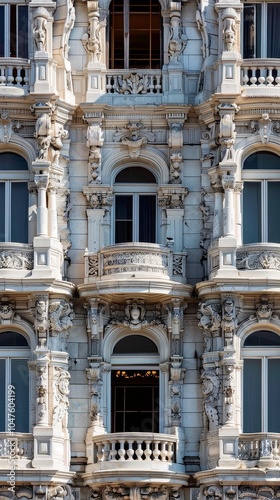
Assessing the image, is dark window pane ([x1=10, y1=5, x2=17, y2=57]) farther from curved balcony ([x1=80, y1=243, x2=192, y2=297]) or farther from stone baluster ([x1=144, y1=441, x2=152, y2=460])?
stone baluster ([x1=144, y1=441, x2=152, y2=460])

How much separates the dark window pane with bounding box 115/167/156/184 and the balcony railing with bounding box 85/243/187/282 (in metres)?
2.13

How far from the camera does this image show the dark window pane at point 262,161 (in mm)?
A: 52938

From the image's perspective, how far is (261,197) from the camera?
173 ft

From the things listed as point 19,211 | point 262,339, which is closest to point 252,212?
point 262,339


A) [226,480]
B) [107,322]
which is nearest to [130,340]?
[107,322]

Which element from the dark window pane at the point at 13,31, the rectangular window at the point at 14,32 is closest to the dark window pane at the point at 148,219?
the rectangular window at the point at 14,32

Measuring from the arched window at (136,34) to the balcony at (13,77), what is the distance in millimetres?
2223

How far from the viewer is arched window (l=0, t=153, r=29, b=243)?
52.8m

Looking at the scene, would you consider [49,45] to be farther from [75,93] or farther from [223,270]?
[223,270]

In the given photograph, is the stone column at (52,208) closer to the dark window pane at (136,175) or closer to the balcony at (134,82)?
the dark window pane at (136,175)

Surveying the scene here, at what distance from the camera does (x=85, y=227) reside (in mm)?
52750

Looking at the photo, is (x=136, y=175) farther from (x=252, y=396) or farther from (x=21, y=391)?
(x=252, y=396)

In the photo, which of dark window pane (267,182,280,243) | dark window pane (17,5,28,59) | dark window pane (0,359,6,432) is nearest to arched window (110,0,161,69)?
dark window pane (17,5,28,59)

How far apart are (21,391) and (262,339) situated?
19.1 ft
